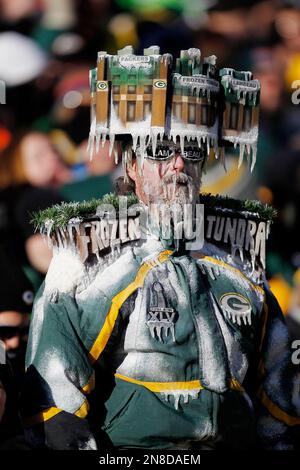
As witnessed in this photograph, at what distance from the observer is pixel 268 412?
226 cm

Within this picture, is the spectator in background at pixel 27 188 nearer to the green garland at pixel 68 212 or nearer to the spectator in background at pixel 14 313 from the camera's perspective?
the spectator in background at pixel 14 313

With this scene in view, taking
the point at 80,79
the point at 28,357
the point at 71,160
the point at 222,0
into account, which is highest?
the point at 222,0

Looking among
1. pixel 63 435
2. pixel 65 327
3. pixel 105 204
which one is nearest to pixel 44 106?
pixel 105 204

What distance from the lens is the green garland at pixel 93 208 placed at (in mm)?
2100

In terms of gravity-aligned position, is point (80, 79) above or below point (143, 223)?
above

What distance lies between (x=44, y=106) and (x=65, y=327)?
2.88ft

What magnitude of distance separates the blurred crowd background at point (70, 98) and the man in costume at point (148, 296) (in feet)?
1.37

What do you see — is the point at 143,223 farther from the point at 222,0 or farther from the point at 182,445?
the point at 222,0

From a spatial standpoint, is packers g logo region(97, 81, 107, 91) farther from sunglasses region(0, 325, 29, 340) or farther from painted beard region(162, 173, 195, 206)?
sunglasses region(0, 325, 29, 340)

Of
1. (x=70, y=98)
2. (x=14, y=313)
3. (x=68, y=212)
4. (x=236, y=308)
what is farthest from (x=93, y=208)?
(x=70, y=98)

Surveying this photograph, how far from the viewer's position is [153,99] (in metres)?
2.07

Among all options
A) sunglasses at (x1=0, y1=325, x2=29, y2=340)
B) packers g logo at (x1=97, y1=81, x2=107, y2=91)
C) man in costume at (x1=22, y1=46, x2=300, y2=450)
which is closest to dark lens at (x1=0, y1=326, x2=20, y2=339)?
sunglasses at (x1=0, y1=325, x2=29, y2=340)

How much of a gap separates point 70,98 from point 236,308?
2.91ft

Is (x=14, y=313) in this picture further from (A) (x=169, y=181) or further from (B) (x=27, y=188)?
(A) (x=169, y=181)
